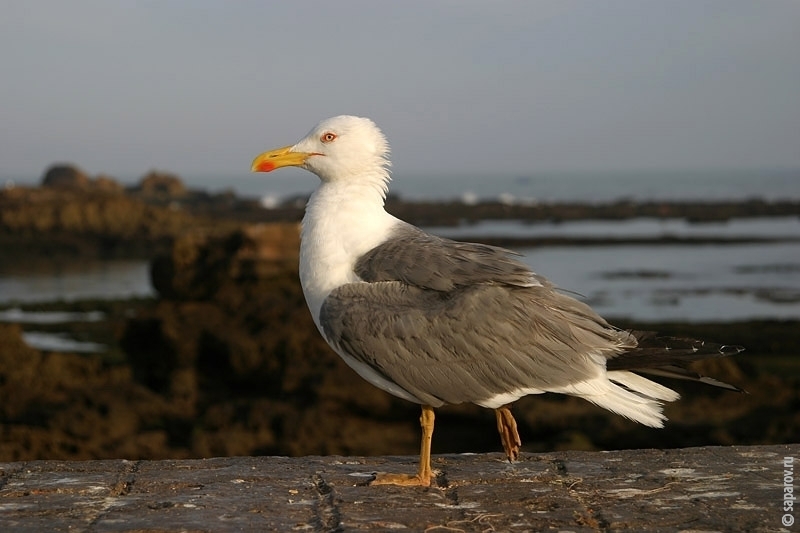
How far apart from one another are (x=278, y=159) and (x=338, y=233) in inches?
29.2

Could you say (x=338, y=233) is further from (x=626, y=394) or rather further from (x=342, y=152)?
(x=626, y=394)

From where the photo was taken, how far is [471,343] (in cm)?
532

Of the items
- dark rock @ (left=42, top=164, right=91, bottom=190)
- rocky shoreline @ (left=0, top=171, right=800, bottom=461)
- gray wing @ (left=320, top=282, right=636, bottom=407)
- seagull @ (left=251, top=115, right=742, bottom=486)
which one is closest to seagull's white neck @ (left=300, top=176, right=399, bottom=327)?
seagull @ (left=251, top=115, right=742, bottom=486)

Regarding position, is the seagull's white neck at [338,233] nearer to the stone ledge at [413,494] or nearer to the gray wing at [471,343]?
the gray wing at [471,343]

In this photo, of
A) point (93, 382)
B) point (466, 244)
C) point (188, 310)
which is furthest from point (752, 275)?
point (466, 244)

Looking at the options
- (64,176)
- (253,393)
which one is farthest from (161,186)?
(253,393)

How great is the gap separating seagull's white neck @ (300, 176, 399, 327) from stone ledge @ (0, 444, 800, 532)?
97 centimetres

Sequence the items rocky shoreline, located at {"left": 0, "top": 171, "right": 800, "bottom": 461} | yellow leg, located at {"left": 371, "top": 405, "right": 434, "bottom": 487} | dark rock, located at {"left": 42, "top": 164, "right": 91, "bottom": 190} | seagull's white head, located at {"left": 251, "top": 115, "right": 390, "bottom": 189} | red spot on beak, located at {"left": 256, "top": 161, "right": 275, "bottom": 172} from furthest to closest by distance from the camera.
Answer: dark rock, located at {"left": 42, "top": 164, "right": 91, "bottom": 190}
rocky shoreline, located at {"left": 0, "top": 171, "right": 800, "bottom": 461}
red spot on beak, located at {"left": 256, "top": 161, "right": 275, "bottom": 172}
seagull's white head, located at {"left": 251, "top": 115, "right": 390, "bottom": 189}
yellow leg, located at {"left": 371, "top": 405, "right": 434, "bottom": 487}

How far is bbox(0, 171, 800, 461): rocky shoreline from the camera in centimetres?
1100

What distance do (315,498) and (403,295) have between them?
110 centimetres

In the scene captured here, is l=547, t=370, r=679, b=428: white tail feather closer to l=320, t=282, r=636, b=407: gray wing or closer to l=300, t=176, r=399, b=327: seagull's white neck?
l=320, t=282, r=636, b=407: gray wing

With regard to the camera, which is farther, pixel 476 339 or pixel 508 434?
pixel 508 434

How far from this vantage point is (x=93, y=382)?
43.8 ft

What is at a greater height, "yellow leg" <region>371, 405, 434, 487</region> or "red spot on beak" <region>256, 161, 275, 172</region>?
"red spot on beak" <region>256, 161, 275, 172</region>
